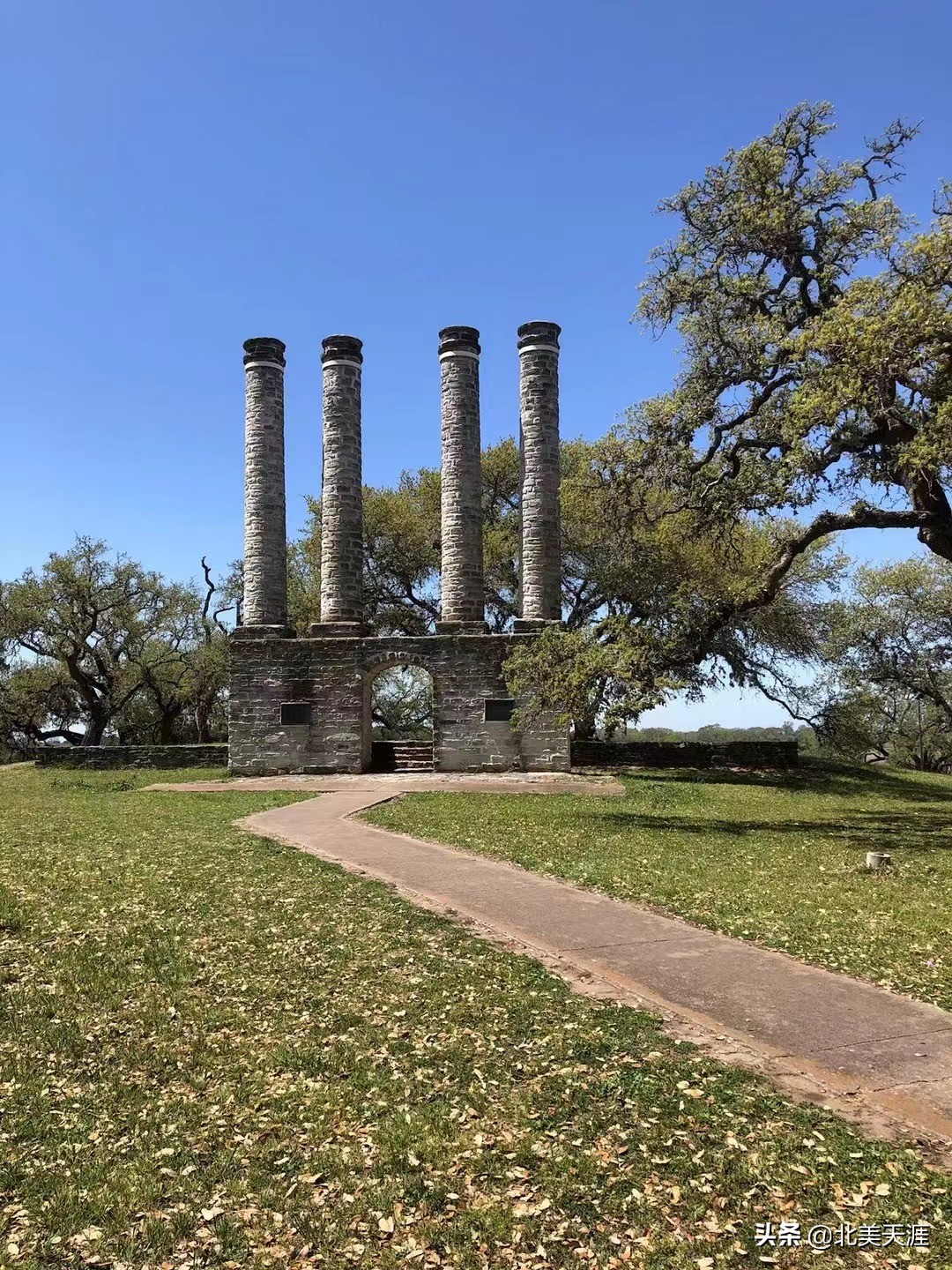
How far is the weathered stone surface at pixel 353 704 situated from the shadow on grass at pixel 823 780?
345cm

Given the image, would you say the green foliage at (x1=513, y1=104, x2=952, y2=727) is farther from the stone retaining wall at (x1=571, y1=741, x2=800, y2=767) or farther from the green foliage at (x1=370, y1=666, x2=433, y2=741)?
the green foliage at (x1=370, y1=666, x2=433, y2=741)

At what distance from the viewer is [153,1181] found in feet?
13.3

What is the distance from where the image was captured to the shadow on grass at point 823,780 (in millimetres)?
21750

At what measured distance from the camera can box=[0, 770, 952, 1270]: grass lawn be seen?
3654 millimetres

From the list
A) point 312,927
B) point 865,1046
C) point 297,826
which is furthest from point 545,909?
point 297,826

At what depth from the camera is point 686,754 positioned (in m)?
28.0

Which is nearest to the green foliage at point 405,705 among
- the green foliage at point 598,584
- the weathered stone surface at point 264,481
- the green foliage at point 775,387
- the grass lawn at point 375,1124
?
the green foliage at point 598,584

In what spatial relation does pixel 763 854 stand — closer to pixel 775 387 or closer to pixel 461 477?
pixel 775 387

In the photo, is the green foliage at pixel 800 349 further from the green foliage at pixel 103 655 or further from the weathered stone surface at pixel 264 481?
the green foliage at pixel 103 655

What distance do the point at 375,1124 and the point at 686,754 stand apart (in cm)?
2449

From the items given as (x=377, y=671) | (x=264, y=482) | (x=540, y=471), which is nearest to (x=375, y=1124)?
(x=377, y=671)

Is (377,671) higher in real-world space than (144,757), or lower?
higher

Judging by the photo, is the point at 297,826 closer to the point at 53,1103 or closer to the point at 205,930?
the point at 205,930

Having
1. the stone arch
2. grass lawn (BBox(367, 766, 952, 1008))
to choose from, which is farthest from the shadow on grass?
the stone arch
